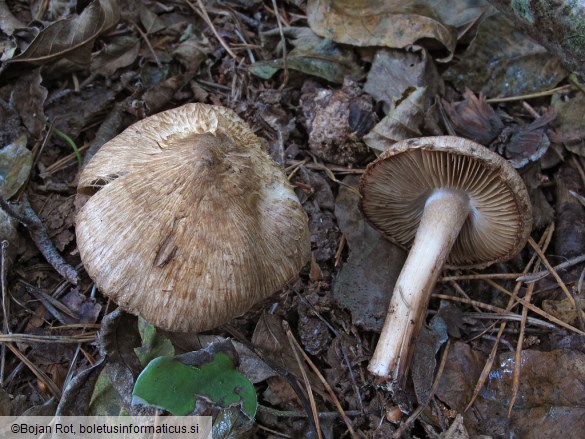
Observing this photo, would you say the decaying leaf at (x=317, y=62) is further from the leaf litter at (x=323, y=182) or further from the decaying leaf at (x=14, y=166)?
the decaying leaf at (x=14, y=166)

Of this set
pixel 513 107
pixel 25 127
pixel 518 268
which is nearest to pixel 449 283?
pixel 518 268

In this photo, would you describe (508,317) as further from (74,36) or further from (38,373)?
(74,36)

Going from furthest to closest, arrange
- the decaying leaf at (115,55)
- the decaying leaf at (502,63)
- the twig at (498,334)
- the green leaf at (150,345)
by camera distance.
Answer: the decaying leaf at (502,63)
the decaying leaf at (115,55)
the twig at (498,334)
the green leaf at (150,345)

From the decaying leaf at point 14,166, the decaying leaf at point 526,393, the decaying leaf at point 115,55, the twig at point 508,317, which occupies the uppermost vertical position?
the decaying leaf at point 115,55

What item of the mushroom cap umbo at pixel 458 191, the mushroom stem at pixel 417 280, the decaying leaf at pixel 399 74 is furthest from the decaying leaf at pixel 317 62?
the mushroom stem at pixel 417 280

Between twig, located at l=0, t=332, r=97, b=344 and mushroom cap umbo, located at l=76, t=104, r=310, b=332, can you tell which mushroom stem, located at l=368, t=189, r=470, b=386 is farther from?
twig, located at l=0, t=332, r=97, b=344

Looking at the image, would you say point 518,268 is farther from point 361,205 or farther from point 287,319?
point 287,319

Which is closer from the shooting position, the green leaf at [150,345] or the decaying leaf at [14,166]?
the green leaf at [150,345]
